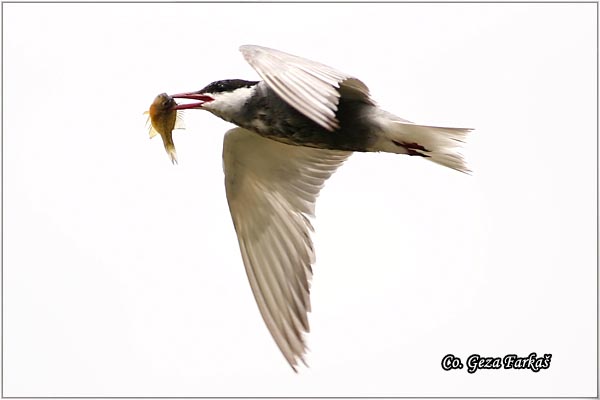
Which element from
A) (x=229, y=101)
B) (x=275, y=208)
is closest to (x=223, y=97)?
(x=229, y=101)

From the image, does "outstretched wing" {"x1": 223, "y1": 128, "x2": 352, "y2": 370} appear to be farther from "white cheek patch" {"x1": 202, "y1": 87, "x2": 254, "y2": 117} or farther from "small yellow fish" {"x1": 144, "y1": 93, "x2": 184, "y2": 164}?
"white cheek patch" {"x1": 202, "y1": 87, "x2": 254, "y2": 117}

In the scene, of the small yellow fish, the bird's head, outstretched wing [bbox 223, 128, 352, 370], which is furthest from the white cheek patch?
outstretched wing [bbox 223, 128, 352, 370]

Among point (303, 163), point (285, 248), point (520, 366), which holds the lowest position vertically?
point (520, 366)

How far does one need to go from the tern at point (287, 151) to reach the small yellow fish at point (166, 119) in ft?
0.32

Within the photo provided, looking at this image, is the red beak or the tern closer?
the tern

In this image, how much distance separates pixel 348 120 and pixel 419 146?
49 cm

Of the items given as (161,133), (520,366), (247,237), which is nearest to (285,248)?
(247,237)

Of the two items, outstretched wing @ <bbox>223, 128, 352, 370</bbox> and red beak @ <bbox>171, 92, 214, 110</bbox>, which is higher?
red beak @ <bbox>171, 92, 214, 110</bbox>

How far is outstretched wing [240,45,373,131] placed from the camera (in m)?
5.34

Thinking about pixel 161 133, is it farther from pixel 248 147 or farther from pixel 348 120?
pixel 348 120

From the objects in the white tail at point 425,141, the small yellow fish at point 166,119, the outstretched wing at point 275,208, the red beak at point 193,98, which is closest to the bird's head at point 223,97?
the red beak at point 193,98

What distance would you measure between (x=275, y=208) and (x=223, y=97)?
115 cm

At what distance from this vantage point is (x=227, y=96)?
21.7ft

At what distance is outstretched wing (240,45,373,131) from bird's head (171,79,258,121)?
68 centimetres
